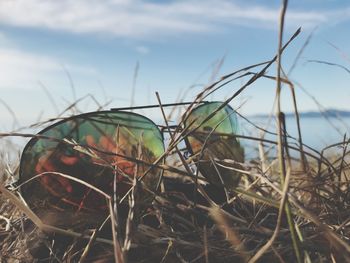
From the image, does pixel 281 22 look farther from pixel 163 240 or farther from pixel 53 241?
pixel 53 241

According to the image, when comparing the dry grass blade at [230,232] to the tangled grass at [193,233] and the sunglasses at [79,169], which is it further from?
the sunglasses at [79,169]

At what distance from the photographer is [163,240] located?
83 centimetres

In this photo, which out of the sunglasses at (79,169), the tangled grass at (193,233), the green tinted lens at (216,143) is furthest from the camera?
the green tinted lens at (216,143)

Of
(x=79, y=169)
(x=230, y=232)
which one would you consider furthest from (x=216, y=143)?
(x=230, y=232)

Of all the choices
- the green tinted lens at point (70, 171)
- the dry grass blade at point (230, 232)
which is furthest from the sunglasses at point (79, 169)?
the dry grass blade at point (230, 232)

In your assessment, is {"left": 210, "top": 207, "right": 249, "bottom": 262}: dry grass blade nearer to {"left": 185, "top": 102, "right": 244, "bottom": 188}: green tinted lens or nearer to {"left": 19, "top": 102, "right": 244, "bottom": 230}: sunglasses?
{"left": 19, "top": 102, "right": 244, "bottom": 230}: sunglasses

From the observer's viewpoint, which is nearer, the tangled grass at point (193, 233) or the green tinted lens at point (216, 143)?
the tangled grass at point (193, 233)

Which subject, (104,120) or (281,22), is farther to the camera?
(104,120)

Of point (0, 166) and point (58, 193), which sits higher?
point (58, 193)

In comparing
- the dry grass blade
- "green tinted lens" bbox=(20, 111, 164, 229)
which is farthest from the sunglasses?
the dry grass blade

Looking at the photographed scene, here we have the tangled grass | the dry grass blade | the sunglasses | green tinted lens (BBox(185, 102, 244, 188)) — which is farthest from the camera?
green tinted lens (BBox(185, 102, 244, 188))

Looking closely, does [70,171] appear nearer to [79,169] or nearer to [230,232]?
[79,169]

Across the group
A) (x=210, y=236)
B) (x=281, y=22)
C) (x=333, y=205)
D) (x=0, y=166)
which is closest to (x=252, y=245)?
(x=210, y=236)

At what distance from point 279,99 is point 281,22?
0.38ft
